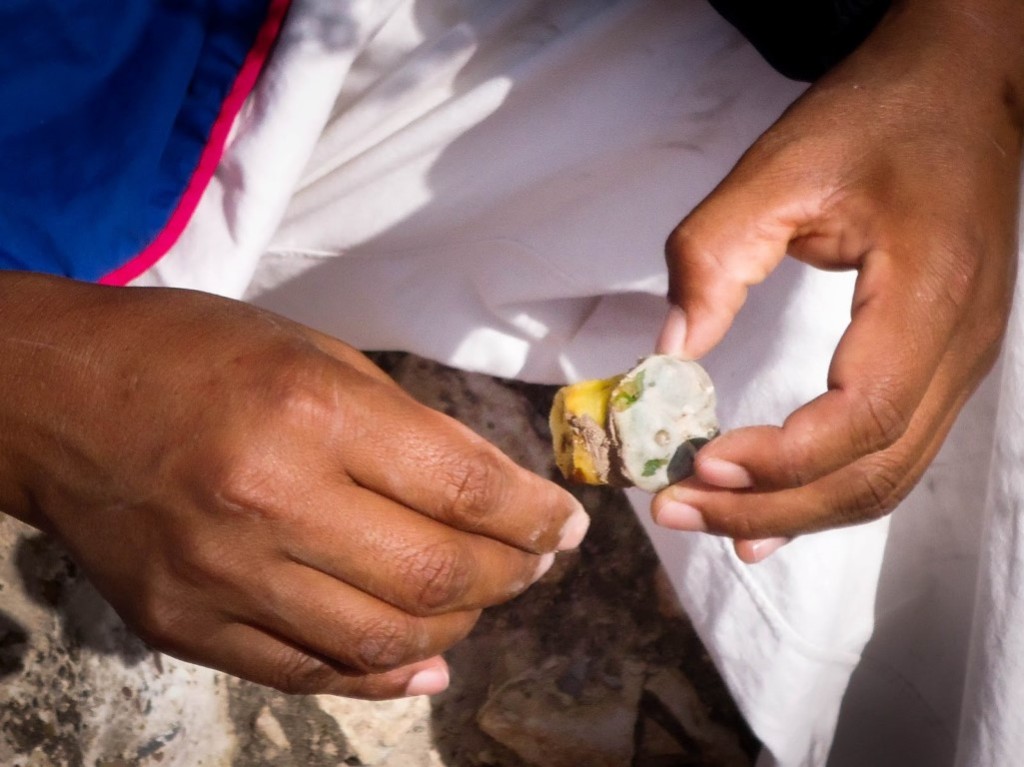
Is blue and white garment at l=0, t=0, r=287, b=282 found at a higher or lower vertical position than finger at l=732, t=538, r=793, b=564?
higher

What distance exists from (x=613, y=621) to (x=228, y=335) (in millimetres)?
1058

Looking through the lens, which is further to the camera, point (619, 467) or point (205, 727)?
point (205, 727)

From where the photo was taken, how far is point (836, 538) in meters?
1.29

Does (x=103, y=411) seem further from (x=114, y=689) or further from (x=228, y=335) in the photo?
(x=114, y=689)

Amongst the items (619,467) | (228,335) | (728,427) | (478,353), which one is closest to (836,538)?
(728,427)

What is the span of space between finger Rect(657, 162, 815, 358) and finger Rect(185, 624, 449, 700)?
0.45 m

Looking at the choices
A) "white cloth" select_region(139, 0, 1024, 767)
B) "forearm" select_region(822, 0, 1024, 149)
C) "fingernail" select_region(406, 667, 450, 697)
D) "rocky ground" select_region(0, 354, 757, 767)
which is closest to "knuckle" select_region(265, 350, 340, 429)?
"fingernail" select_region(406, 667, 450, 697)

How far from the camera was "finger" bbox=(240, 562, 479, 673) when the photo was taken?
0.84 m

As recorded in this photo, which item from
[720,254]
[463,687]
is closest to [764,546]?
[720,254]

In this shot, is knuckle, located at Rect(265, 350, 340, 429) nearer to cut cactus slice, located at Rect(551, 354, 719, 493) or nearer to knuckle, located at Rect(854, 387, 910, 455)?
cut cactus slice, located at Rect(551, 354, 719, 493)

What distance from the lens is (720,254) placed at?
939 mm

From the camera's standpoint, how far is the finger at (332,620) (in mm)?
842

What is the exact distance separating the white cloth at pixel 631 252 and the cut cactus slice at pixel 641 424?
33 cm

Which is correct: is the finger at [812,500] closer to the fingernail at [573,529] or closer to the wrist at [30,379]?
the fingernail at [573,529]
